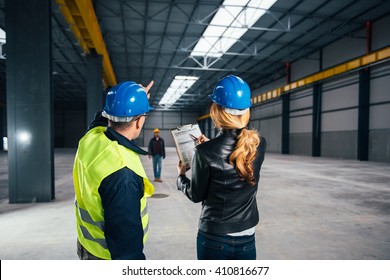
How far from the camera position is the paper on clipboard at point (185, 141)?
184 centimetres

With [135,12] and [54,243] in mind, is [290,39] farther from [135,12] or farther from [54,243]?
[54,243]

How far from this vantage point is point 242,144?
141 cm

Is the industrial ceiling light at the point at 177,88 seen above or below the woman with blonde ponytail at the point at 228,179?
above

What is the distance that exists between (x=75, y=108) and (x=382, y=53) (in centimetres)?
3687

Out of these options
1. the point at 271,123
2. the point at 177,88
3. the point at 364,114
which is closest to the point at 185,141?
the point at 364,114

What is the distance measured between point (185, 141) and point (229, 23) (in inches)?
482

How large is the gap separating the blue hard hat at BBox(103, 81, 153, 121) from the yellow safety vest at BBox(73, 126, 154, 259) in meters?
0.15

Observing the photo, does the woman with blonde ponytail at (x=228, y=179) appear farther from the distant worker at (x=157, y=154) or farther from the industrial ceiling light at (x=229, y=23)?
the industrial ceiling light at (x=229, y=23)

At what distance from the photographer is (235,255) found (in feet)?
5.01

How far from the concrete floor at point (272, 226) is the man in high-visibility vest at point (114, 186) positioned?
204 centimetres

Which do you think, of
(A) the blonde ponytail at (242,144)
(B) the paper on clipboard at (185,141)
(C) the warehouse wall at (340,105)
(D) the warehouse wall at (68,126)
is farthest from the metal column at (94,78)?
(D) the warehouse wall at (68,126)

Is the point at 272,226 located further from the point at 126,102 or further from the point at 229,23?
the point at 229,23

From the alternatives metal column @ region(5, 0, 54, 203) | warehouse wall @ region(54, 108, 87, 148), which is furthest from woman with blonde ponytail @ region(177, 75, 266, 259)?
warehouse wall @ region(54, 108, 87, 148)

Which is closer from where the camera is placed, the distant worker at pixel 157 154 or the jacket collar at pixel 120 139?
the jacket collar at pixel 120 139
